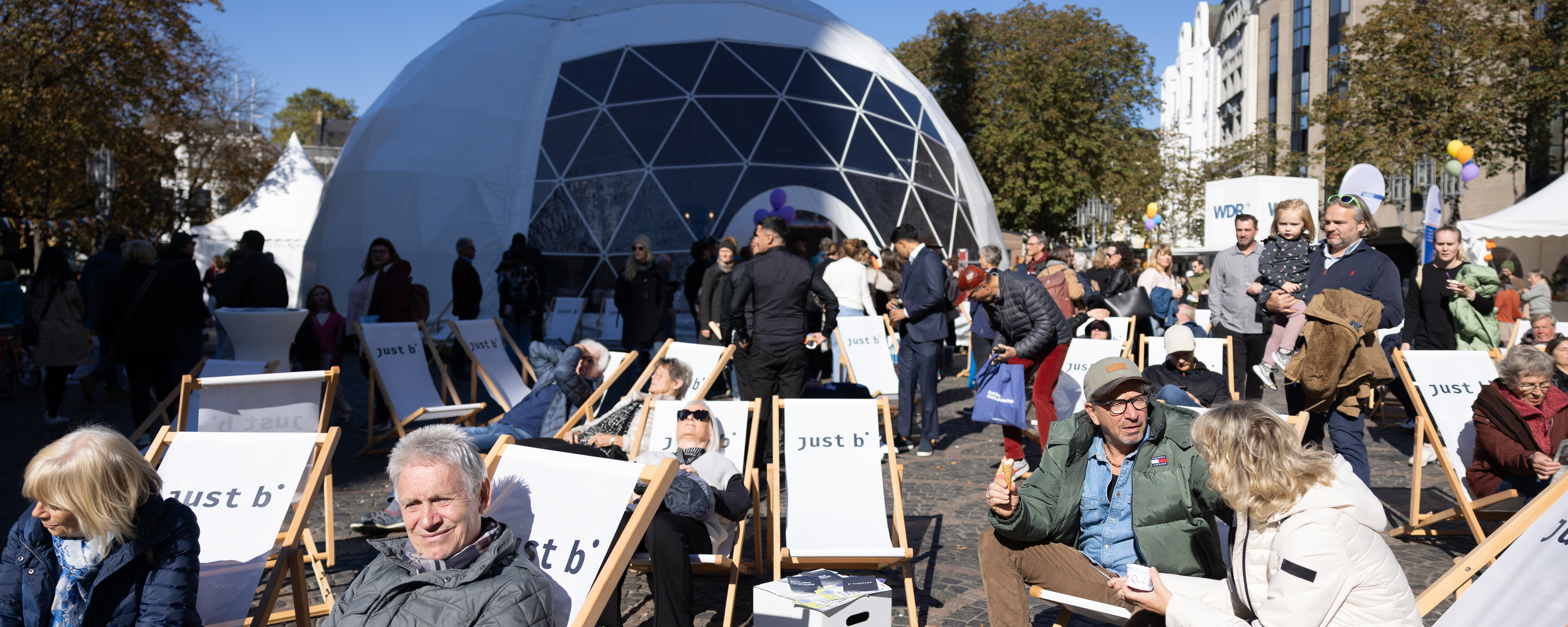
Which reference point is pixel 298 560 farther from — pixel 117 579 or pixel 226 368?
pixel 226 368

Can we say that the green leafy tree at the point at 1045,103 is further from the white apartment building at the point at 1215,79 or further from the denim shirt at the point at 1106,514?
the denim shirt at the point at 1106,514

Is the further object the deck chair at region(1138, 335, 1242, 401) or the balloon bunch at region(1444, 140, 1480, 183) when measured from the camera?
the balloon bunch at region(1444, 140, 1480, 183)

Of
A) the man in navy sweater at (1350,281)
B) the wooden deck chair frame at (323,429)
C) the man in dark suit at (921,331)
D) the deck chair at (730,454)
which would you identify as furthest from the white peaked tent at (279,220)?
the man in navy sweater at (1350,281)

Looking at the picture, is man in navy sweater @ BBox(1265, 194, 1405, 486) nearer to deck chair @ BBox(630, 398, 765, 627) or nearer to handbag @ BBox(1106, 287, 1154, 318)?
deck chair @ BBox(630, 398, 765, 627)

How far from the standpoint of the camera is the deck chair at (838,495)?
156 inches

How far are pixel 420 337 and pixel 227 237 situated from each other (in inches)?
682

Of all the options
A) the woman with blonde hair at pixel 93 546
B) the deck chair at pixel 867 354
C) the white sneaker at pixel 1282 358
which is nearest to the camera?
the woman with blonde hair at pixel 93 546

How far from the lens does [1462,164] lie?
16.7 metres

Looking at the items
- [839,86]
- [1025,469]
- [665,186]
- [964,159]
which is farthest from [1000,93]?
[1025,469]

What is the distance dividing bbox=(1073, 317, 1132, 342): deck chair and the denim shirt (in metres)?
5.82

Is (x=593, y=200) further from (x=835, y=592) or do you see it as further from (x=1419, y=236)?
(x=1419, y=236)

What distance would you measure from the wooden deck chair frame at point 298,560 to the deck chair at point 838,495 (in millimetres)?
1799

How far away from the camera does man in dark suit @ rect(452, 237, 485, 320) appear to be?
991 centimetres

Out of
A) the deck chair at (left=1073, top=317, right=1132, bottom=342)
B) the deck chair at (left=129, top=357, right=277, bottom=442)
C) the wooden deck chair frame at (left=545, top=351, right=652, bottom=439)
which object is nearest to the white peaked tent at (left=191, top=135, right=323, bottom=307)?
the deck chair at (left=129, top=357, right=277, bottom=442)
